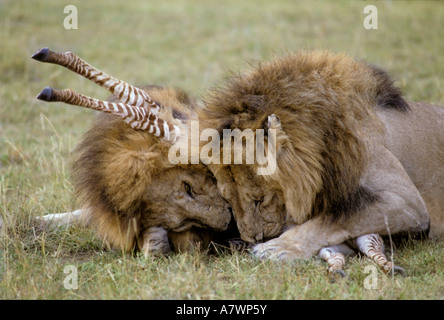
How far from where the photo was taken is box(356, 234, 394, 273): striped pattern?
380 cm

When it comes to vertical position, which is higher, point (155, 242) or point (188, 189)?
point (188, 189)

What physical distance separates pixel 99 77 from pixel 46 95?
0.57 meters

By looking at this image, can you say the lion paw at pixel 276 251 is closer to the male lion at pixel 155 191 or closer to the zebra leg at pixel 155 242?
the male lion at pixel 155 191

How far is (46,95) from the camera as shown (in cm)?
335

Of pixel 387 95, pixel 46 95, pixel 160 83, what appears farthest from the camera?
pixel 160 83

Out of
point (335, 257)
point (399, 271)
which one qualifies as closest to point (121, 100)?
point (335, 257)

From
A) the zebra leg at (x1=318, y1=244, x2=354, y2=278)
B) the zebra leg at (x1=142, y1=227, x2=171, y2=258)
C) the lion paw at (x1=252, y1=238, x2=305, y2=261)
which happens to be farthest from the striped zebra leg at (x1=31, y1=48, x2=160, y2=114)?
the zebra leg at (x1=318, y1=244, x2=354, y2=278)

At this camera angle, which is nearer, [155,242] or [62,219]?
[155,242]

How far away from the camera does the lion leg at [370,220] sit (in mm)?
4090

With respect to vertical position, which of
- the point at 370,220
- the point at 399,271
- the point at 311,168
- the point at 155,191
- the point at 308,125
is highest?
the point at 308,125

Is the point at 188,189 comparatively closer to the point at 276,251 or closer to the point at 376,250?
the point at 276,251

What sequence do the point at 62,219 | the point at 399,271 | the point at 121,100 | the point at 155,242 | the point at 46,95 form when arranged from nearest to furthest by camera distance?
1. the point at 46,95
2. the point at 399,271
3. the point at 121,100
4. the point at 155,242
5. the point at 62,219
